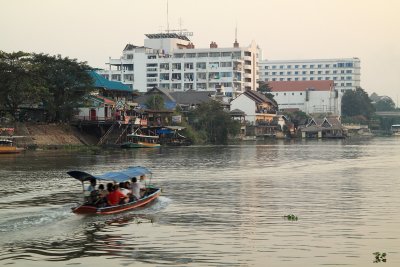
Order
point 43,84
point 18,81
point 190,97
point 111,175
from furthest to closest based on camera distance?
1. point 190,97
2. point 43,84
3. point 18,81
4. point 111,175

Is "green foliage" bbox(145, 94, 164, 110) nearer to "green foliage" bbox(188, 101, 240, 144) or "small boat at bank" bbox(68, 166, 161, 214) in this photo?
"green foliage" bbox(188, 101, 240, 144)

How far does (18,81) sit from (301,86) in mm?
102709

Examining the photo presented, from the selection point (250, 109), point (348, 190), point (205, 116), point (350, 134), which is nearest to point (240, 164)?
point (348, 190)

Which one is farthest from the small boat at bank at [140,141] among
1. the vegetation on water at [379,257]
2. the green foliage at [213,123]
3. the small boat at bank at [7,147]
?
the vegetation on water at [379,257]

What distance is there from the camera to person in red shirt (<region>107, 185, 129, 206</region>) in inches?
1012

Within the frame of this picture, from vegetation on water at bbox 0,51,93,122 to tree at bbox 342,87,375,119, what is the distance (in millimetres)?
100849

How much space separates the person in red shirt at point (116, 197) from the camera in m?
25.7

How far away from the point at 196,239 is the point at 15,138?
50.4m

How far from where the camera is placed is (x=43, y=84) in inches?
2712

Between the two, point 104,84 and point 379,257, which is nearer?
point 379,257

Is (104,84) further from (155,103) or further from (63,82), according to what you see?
(155,103)

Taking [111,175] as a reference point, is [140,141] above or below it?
above

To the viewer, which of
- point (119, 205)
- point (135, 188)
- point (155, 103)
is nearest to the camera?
point (119, 205)

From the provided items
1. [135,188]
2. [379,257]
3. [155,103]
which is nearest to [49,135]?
[155,103]
